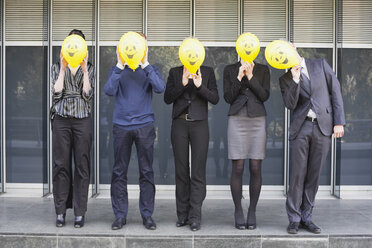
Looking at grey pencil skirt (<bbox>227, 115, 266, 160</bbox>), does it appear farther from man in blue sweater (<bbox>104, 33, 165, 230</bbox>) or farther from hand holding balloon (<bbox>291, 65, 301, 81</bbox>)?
man in blue sweater (<bbox>104, 33, 165, 230</bbox>)

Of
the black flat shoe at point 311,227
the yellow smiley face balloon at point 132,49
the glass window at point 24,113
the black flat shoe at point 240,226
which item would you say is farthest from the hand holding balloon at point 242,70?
the glass window at point 24,113

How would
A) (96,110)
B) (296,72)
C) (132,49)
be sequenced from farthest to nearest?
1. (96,110)
2. (296,72)
3. (132,49)

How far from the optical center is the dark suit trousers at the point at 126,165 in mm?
4441

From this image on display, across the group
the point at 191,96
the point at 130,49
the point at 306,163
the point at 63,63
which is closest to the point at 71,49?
the point at 63,63

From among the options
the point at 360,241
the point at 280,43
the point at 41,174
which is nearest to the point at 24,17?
the point at 41,174

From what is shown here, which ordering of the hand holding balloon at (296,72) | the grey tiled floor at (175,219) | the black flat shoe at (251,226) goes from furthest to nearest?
the black flat shoe at (251,226), the grey tiled floor at (175,219), the hand holding balloon at (296,72)

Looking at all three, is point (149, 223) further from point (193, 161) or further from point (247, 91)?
point (247, 91)

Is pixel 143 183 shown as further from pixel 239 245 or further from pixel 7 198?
pixel 7 198

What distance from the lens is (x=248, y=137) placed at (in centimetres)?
444

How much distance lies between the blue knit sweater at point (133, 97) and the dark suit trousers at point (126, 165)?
0.08 metres

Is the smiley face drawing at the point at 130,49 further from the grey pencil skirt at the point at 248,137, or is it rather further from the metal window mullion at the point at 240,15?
the metal window mullion at the point at 240,15

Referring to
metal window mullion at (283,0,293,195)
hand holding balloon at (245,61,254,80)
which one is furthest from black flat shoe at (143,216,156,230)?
metal window mullion at (283,0,293,195)

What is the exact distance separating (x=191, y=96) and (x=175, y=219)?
4.29ft

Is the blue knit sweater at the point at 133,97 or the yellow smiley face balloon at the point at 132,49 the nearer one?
the yellow smiley face balloon at the point at 132,49
